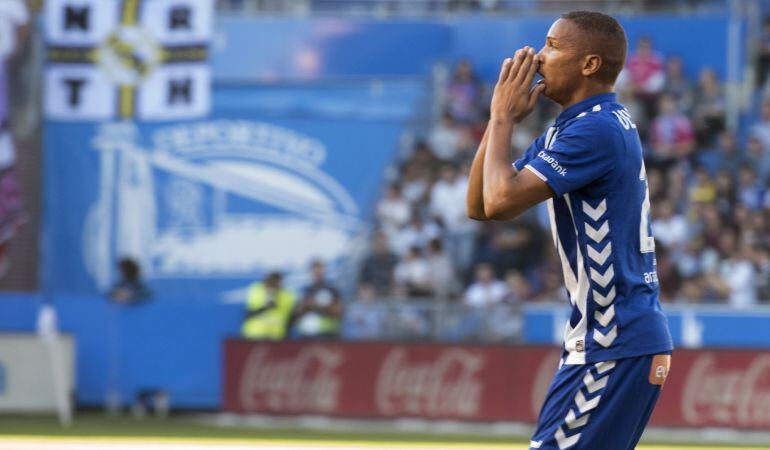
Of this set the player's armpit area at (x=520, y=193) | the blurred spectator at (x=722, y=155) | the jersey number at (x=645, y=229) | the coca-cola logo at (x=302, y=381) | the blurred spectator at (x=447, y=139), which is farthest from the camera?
the blurred spectator at (x=447, y=139)

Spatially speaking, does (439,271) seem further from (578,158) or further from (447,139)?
(578,158)

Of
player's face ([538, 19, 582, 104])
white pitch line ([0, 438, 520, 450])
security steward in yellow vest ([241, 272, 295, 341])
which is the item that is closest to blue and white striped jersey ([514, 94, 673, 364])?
player's face ([538, 19, 582, 104])

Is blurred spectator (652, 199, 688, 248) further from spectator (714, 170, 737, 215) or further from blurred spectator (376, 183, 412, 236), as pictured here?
blurred spectator (376, 183, 412, 236)

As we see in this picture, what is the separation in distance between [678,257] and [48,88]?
7236 millimetres

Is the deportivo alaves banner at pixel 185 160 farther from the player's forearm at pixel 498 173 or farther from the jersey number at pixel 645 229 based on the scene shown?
the jersey number at pixel 645 229

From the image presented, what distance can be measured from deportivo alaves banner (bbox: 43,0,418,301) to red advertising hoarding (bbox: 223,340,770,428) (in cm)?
215

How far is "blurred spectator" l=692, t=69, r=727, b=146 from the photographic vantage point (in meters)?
16.7

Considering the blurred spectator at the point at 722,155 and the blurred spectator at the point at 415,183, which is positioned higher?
the blurred spectator at the point at 722,155

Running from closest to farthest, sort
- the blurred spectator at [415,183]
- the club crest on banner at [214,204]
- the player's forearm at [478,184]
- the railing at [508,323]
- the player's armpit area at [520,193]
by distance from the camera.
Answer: the player's armpit area at [520,193] < the player's forearm at [478,184] < the railing at [508,323] < the blurred spectator at [415,183] < the club crest on banner at [214,204]

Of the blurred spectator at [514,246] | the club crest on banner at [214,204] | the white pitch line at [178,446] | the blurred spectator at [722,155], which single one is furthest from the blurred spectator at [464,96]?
the white pitch line at [178,446]

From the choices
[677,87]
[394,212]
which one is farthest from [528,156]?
[677,87]

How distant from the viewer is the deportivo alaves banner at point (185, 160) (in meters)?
16.0

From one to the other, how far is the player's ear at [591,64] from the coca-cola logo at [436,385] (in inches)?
393

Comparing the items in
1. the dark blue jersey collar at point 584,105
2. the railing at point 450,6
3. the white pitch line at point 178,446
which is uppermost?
the railing at point 450,6
